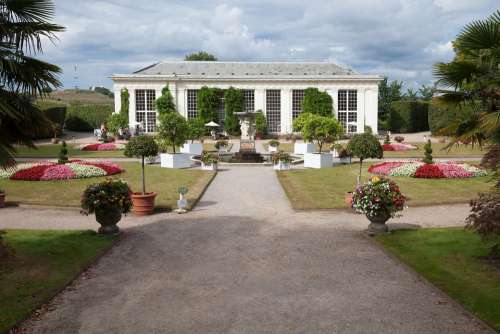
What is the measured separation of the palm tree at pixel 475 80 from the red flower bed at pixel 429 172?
11.1 metres

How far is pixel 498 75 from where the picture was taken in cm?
786

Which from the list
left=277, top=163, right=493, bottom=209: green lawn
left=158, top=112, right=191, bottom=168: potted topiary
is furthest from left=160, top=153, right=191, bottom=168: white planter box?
left=277, top=163, right=493, bottom=209: green lawn

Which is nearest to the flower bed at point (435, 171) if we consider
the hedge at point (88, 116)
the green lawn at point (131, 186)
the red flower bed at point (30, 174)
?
the green lawn at point (131, 186)

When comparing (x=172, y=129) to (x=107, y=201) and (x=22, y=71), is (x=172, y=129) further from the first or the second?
(x=22, y=71)

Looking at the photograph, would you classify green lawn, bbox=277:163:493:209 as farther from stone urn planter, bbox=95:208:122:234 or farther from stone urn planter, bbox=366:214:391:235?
stone urn planter, bbox=95:208:122:234

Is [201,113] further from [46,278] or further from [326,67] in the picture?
[46,278]

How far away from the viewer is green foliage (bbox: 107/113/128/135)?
44781 mm

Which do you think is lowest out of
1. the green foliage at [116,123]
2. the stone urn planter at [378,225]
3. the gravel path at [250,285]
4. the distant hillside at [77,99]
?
the gravel path at [250,285]

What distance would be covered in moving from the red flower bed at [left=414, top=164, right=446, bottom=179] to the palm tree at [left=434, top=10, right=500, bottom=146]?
36.3 ft

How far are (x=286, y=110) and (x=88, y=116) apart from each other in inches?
916

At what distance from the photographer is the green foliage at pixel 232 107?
1923 inches

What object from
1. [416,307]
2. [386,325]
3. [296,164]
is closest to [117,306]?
[386,325]

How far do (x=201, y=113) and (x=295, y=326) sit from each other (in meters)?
44.2

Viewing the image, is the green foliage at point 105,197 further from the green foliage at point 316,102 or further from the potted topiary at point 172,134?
the green foliage at point 316,102
